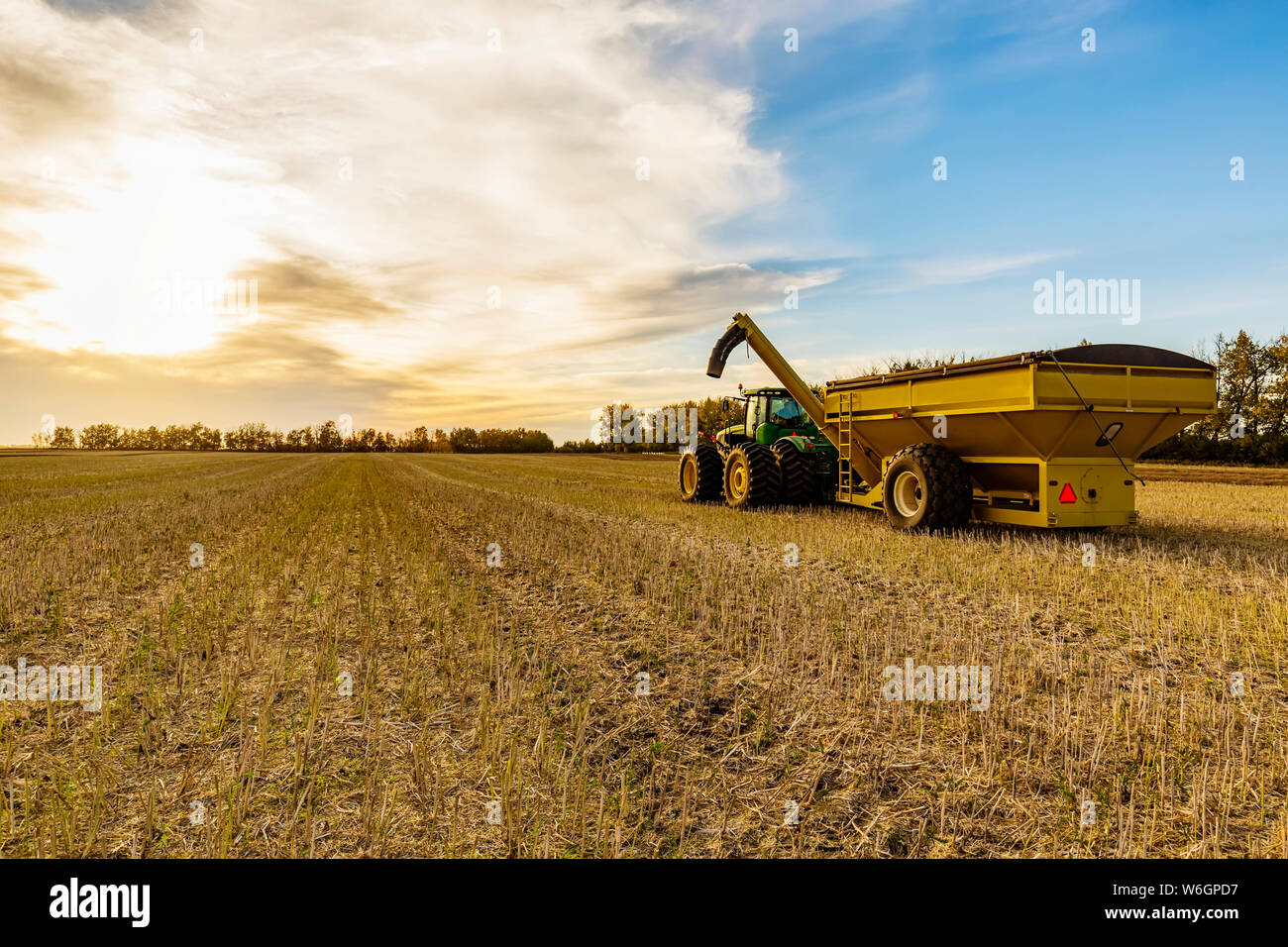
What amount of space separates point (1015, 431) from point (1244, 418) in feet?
146

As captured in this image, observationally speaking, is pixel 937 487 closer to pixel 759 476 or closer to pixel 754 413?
pixel 759 476

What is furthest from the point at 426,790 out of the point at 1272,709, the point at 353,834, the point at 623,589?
the point at 1272,709

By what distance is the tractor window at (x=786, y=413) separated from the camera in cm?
1455

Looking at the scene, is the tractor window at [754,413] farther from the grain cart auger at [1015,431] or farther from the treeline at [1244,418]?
the treeline at [1244,418]

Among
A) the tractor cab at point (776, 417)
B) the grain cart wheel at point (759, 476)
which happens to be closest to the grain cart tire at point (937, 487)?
the grain cart wheel at point (759, 476)

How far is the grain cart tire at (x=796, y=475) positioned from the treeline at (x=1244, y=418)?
26.8 metres

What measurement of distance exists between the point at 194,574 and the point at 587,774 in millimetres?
7335

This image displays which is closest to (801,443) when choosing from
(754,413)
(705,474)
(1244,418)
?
(754,413)

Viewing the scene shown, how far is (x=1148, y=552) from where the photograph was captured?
8.55 meters

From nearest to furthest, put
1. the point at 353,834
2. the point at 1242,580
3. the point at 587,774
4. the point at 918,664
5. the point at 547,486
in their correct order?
the point at 353,834 → the point at 587,774 → the point at 918,664 → the point at 1242,580 → the point at 547,486

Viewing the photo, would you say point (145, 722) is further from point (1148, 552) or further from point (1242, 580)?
point (1148, 552)

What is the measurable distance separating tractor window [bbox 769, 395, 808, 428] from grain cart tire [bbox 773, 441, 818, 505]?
3.82 ft

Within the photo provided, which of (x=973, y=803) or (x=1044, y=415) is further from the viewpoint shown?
(x=1044, y=415)

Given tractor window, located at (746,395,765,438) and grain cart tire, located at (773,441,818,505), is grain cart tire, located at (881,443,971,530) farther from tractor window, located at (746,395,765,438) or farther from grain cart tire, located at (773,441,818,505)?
tractor window, located at (746,395,765,438)
